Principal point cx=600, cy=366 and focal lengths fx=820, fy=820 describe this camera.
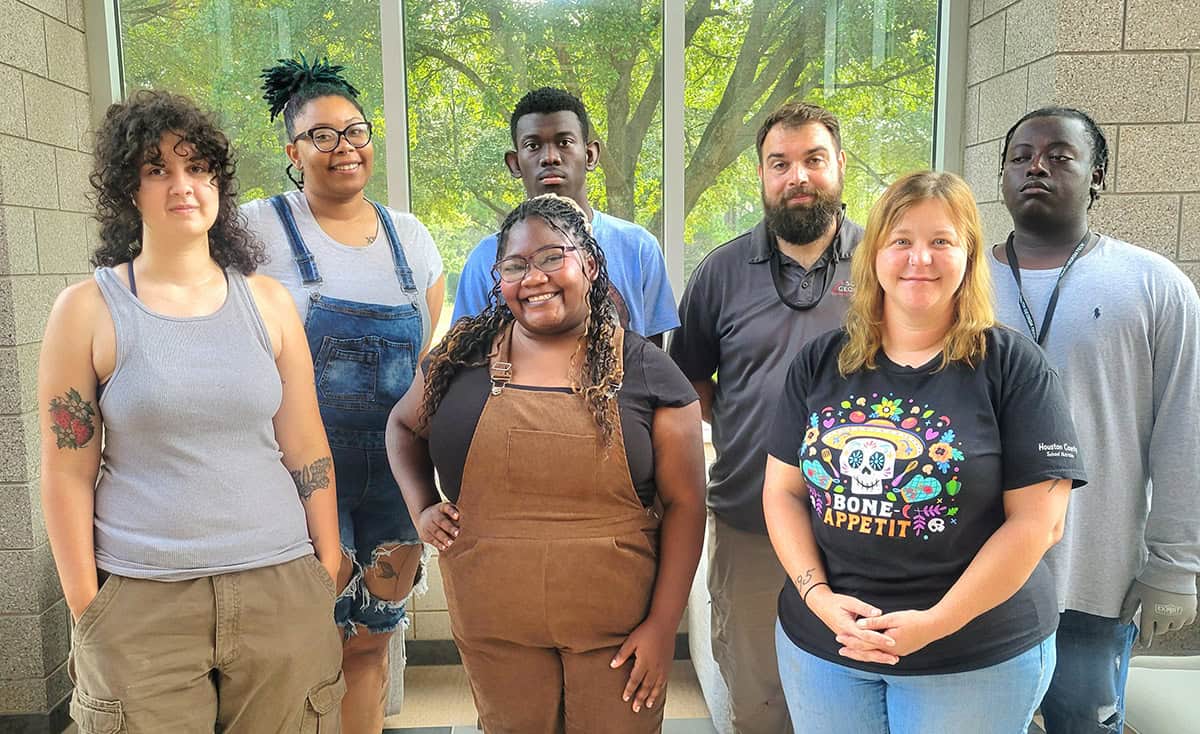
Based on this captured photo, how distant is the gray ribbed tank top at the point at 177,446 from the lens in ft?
4.42

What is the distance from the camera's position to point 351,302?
1800 mm

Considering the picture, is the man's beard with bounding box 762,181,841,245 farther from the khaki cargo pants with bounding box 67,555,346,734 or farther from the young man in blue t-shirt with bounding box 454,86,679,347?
the khaki cargo pants with bounding box 67,555,346,734

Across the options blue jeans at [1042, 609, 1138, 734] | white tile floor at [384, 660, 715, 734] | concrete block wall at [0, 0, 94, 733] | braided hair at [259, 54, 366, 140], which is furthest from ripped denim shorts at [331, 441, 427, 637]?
blue jeans at [1042, 609, 1138, 734]

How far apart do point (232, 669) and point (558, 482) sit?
636mm

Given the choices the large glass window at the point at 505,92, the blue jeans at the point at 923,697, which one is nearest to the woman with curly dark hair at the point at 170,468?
the blue jeans at the point at 923,697

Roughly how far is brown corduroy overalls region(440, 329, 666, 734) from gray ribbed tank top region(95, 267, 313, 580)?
38cm

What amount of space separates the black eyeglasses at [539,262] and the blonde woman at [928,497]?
1.70 ft

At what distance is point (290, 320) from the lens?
1535mm

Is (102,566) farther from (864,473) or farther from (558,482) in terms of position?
(864,473)

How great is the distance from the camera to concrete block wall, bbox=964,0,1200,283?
2412mm

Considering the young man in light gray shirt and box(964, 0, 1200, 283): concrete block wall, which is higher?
box(964, 0, 1200, 283): concrete block wall

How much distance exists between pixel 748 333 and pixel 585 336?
493 mm

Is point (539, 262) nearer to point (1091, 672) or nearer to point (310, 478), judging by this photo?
point (310, 478)

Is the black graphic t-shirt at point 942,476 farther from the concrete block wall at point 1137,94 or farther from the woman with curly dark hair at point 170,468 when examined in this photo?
the concrete block wall at point 1137,94
